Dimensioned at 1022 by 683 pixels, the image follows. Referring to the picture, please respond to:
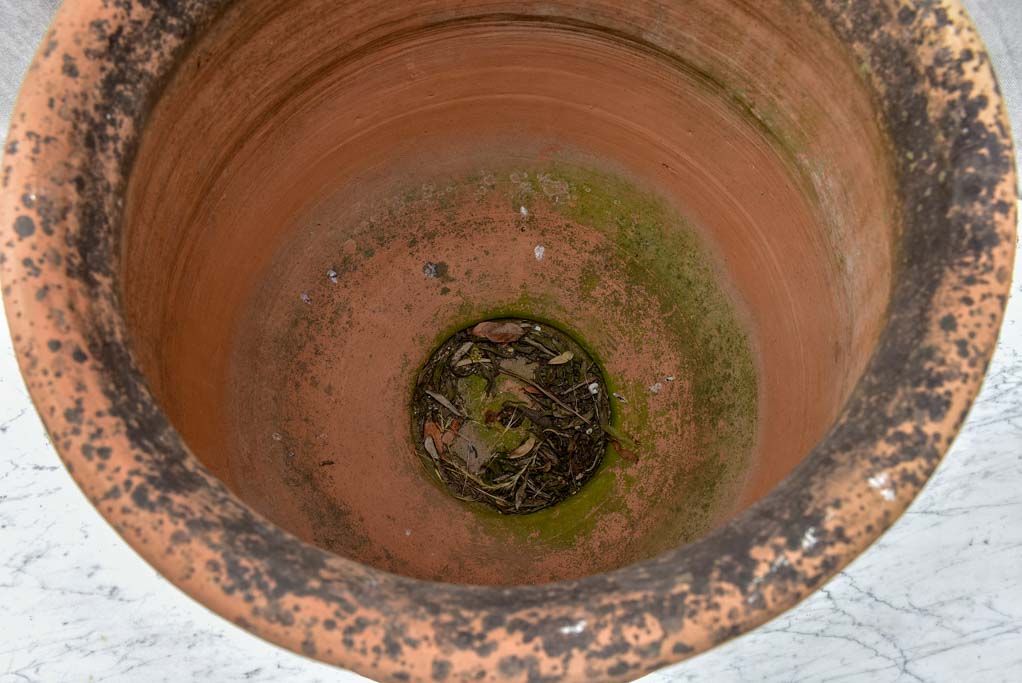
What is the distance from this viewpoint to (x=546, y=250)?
1781 mm

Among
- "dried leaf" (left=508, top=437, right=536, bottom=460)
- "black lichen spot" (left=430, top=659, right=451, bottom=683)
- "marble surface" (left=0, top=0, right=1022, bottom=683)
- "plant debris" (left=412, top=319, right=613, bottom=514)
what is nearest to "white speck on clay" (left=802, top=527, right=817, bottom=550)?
"black lichen spot" (left=430, top=659, right=451, bottom=683)

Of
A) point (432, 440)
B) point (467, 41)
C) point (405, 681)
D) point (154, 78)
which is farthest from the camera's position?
point (432, 440)

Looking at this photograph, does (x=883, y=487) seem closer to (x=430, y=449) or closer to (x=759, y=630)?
(x=430, y=449)

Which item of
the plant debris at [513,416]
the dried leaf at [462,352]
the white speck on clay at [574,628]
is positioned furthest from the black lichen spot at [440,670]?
the dried leaf at [462,352]

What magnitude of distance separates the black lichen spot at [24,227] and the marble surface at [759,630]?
129 centimetres

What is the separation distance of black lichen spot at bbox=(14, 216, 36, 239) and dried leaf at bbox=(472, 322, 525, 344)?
1057mm

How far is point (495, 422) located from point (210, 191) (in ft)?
2.81

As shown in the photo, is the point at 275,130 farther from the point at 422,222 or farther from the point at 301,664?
the point at 301,664

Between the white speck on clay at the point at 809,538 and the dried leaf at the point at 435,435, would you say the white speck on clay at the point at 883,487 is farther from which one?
the dried leaf at the point at 435,435

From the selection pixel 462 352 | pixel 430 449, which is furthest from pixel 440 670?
pixel 462 352

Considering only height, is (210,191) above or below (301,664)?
above

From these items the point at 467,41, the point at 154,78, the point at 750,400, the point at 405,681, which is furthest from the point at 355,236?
the point at 405,681

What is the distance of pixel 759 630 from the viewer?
1.95 metres

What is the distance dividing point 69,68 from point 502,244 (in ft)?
3.26
